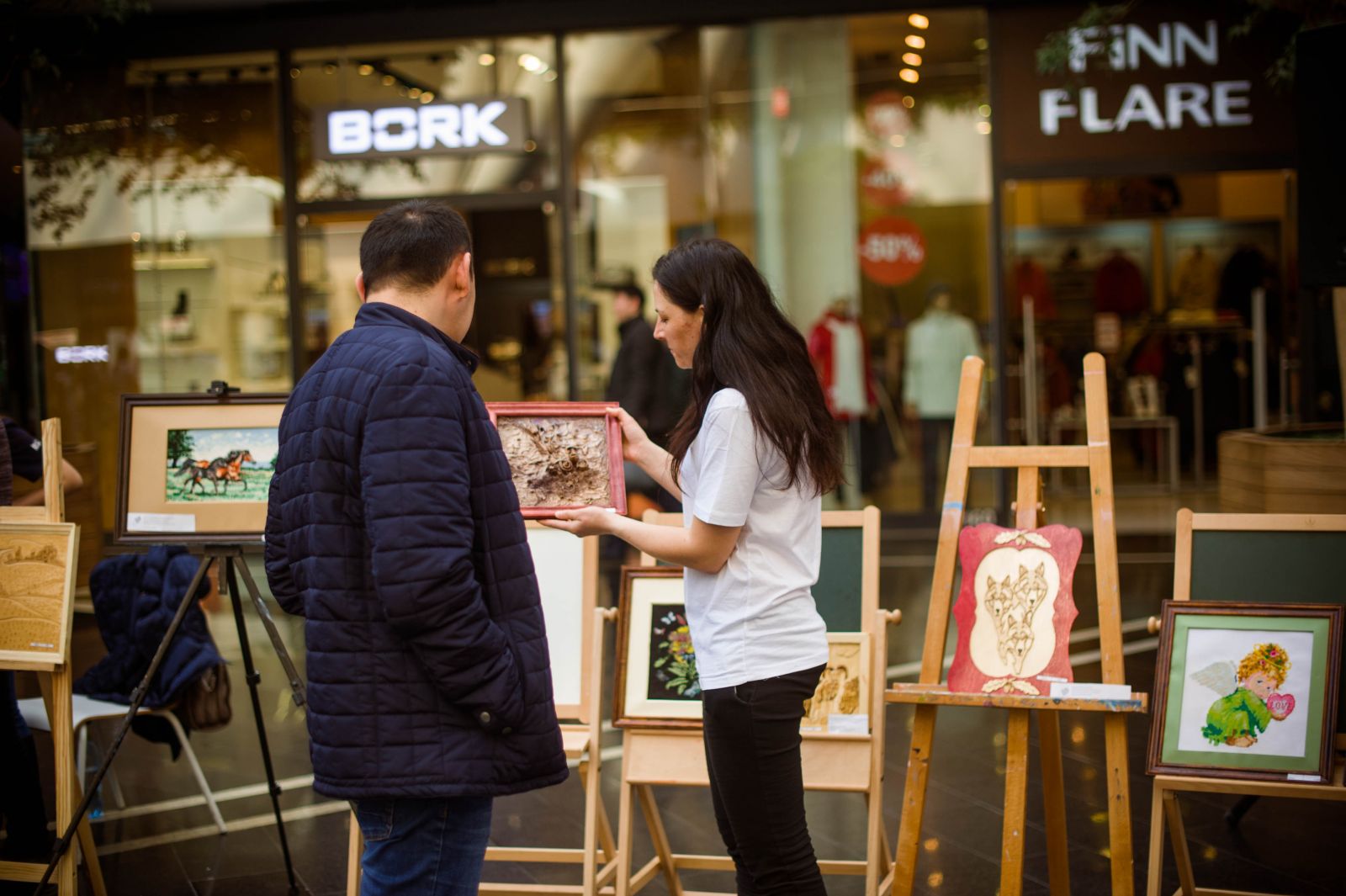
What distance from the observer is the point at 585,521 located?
264 centimetres

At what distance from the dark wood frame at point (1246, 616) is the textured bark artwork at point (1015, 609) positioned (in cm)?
29

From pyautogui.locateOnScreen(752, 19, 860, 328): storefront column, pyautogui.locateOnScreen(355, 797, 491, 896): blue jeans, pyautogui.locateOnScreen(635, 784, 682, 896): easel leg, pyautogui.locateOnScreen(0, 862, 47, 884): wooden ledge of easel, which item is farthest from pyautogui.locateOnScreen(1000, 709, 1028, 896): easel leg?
pyautogui.locateOnScreen(752, 19, 860, 328): storefront column

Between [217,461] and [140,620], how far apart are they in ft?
2.56

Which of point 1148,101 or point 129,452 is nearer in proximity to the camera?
point 129,452

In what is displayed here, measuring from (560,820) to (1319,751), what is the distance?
243 cm

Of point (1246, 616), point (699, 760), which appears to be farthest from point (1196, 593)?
point (699, 760)

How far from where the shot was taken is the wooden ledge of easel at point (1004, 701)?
2.90 metres

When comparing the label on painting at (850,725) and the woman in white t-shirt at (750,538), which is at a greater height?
the woman in white t-shirt at (750,538)

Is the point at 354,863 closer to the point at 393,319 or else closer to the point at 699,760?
the point at 699,760

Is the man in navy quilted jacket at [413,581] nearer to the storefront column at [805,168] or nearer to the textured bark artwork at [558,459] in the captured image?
the textured bark artwork at [558,459]

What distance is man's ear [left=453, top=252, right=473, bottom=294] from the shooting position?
229 centimetres

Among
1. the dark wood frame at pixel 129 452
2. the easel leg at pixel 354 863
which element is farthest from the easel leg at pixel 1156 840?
the dark wood frame at pixel 129 452

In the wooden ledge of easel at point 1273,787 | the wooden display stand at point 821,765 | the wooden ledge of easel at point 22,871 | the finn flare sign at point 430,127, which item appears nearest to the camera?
the wooden ledge of easel at point 1273,787

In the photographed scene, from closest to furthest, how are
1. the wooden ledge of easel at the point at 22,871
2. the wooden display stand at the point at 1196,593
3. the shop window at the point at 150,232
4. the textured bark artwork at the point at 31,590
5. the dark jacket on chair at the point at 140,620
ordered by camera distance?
the wooden display stand at the point at 1196,593, the wooden ledge of easel at the point at 22,871, the textured bark artwork at the point at 31,590, the dark jacket on chair at the point at 140,620, the shop window at the point at 150,232
